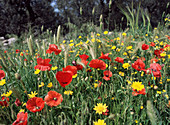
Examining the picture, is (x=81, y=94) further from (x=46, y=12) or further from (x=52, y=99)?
(x=46, y=12)

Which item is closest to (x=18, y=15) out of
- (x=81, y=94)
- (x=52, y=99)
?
(x=81, y=94)

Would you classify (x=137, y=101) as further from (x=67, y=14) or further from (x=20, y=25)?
(x=67, y=14)

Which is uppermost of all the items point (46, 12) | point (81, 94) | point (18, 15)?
point (46, 12)

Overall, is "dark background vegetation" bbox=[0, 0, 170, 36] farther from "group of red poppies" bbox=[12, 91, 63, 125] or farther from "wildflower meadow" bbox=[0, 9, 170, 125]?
"group of red poppies" bbox=[12, 91, 63, 125]

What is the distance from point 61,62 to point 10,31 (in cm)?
1473

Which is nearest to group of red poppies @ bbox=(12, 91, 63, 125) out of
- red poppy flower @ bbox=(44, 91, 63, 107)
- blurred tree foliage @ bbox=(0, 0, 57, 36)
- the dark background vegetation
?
red poppy flower @ bbox=(44, 91, 63, 107)

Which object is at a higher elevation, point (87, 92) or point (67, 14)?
point (67, 14)

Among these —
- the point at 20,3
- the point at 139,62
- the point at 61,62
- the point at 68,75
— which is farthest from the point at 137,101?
the point at 20,3

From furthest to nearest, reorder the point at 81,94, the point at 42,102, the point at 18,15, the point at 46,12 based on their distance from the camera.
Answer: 1. the point at 46,12
2. the point at 18,15
3. the point at 81,94
4. the point at 42,102

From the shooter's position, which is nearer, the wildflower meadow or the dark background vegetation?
the wildflower meadow

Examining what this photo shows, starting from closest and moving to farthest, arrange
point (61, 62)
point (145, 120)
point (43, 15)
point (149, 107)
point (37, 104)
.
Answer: point (149, 107) < point (37, 104) < point (145, 120) < point (61, 62) < point (43, 15)

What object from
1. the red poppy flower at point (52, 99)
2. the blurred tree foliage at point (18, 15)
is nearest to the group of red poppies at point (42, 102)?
the red poppy flower at point (52, 99)

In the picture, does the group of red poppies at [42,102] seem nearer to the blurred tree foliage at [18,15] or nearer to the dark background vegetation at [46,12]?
the dark background vegetation at [46,12]

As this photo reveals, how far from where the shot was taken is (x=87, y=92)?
3.92 ft
